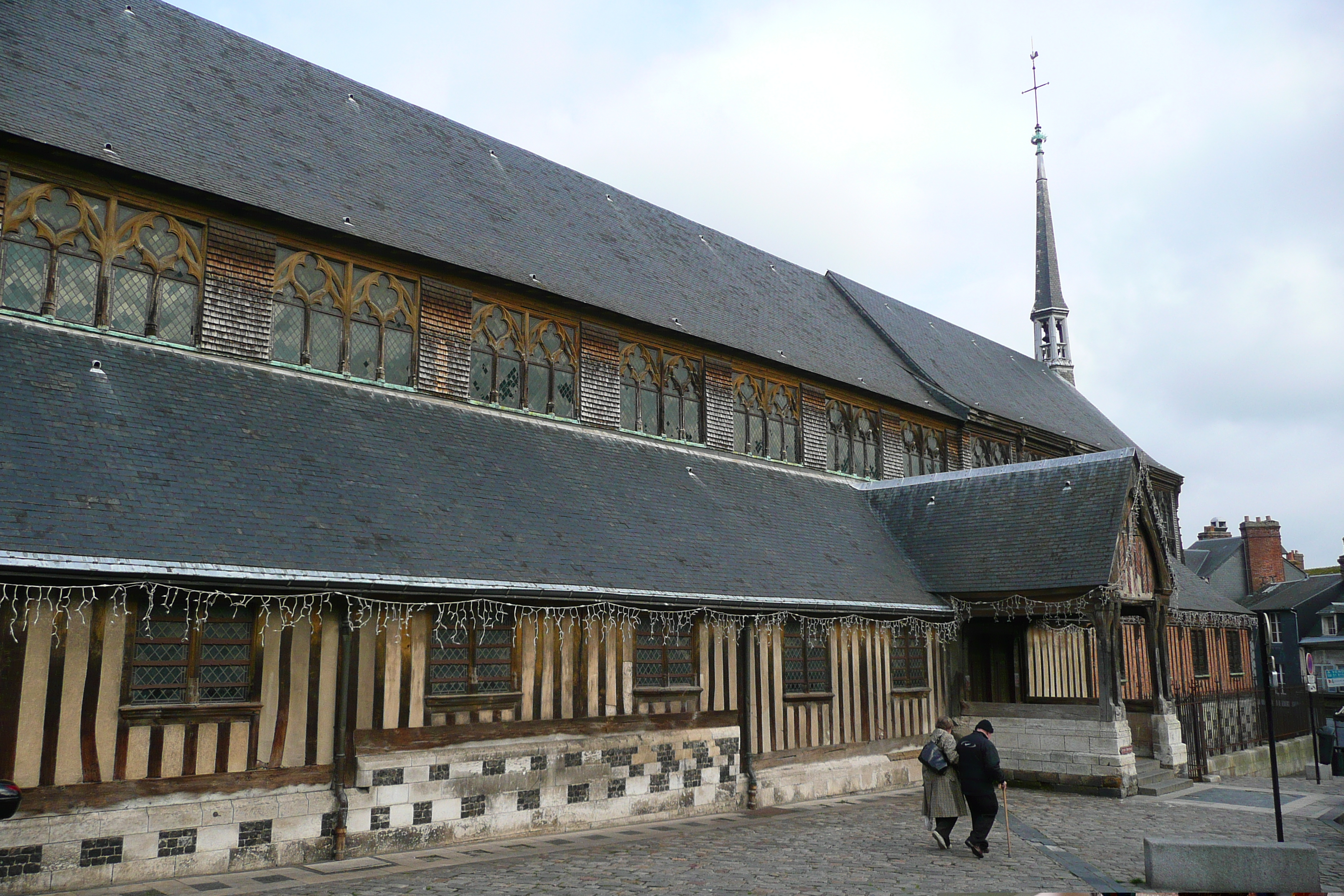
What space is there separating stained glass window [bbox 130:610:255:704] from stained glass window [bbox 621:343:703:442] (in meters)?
8.19

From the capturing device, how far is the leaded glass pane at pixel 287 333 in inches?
516

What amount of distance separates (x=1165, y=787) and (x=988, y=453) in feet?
33.1

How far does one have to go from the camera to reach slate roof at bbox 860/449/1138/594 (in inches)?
674

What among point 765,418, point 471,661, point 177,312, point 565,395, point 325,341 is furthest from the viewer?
point 765,418

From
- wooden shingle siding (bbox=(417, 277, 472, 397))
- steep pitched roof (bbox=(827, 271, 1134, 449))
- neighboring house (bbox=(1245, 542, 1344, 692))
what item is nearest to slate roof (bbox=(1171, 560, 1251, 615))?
steep pitched roof (bbox=(827, 271, 1134, 449))

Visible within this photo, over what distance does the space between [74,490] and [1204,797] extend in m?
16.7

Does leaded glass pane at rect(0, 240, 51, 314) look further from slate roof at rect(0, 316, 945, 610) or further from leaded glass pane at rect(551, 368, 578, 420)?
leaded glass pane at rect(551, 368, 578, 420)

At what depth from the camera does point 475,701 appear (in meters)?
11.7

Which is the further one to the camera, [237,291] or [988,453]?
[988,453]

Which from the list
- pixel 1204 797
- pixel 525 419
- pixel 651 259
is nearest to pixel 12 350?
pixel 525 419

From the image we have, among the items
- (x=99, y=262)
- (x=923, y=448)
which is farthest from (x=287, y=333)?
(x=923, y=448)

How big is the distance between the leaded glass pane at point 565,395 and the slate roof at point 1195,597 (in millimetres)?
16703

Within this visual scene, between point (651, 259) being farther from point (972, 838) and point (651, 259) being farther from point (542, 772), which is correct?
point (972, 838)

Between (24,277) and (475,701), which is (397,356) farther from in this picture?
(475,701)
